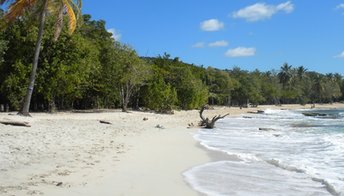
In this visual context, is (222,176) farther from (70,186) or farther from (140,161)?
(70,186)

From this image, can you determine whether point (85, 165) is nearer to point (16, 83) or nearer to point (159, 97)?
point (16, 83)

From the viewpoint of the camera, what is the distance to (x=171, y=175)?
406 inches

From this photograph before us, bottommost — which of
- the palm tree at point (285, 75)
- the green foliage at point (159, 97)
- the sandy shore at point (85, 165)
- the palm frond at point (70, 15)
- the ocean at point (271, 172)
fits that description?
the ocean at point (271, 172)

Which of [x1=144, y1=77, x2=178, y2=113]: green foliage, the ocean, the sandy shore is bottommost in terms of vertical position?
the ocean

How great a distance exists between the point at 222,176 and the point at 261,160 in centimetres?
345

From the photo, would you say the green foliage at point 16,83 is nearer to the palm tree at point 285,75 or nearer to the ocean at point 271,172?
the ocean at point 271,172

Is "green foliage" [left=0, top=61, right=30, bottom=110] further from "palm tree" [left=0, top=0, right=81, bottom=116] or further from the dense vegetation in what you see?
"palm tree" [left=0, top=0, right=81, bottom=116]

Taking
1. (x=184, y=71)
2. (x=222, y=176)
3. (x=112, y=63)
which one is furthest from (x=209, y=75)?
(x=222, y=176)

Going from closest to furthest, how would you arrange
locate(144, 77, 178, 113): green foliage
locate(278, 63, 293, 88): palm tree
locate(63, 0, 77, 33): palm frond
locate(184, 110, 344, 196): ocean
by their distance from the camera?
1. locate(184, 110, 344, 196): ocean
2. locate(63, 0, 77, 33): palm frond
3. locate(144, 77, 178, 113): green foliage
4. locate(278, 63, 293, 88): palm tree

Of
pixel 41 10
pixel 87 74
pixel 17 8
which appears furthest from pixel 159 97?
pixel 17 8

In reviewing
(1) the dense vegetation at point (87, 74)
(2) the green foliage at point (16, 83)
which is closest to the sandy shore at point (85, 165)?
(1) the dense vegetation at point (87, 74)

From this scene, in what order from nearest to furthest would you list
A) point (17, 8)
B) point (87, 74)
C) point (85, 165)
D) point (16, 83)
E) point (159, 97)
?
point (85, 165), point (17, 8), point (16, 83), point (87, 74), point (159, 97)

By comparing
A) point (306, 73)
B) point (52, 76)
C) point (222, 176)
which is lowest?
point (222, 176)

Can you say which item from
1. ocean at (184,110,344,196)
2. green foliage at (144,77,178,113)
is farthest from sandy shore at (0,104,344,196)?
green foliage at (144,77,178,113)
